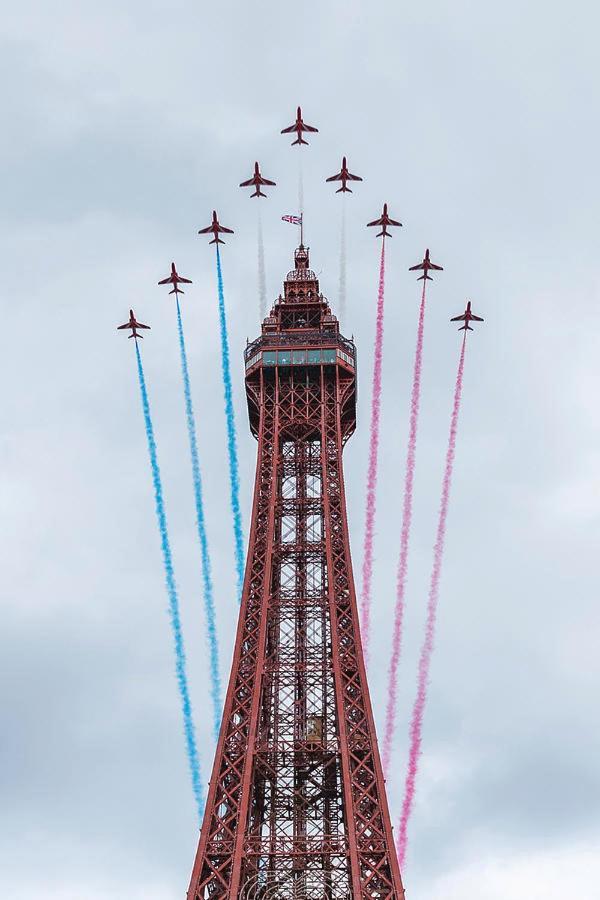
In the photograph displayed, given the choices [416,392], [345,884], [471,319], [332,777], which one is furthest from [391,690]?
[471,319]

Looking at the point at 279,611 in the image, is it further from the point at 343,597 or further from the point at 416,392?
the point at 416,392

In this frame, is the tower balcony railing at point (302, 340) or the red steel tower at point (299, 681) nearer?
the red steel tower at point (299, 681)

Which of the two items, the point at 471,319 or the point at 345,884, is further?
the point at 471,319

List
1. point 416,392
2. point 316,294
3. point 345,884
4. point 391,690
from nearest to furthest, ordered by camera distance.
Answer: point 345,884
point 391,690
point 416,392
point 316,294

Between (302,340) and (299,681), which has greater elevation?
(302,340)

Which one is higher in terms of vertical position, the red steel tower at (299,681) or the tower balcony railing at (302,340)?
the tower balcony railing at (302,340)

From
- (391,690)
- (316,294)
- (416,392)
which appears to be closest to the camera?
(391,690)

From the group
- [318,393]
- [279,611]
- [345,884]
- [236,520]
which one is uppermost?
[318,393]

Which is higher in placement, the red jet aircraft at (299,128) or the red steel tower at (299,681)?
the red jet aircraft at (299,128)
